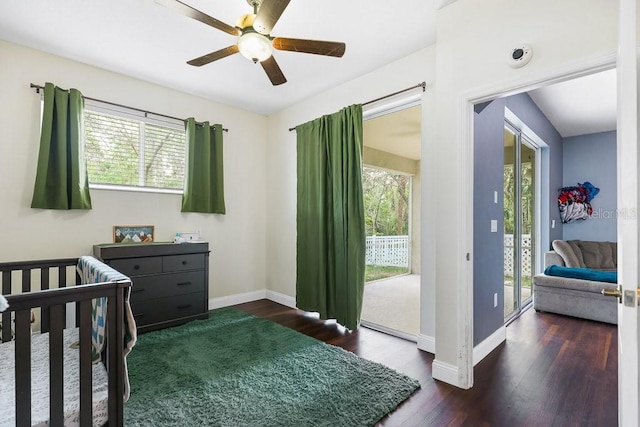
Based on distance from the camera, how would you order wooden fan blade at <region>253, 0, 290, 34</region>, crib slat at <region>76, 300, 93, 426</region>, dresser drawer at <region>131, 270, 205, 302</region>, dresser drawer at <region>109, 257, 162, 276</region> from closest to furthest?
crib slat at <region>76, 300, 93, 426</region> → wooden fan blade at <region>253, 0, 290, 34</region> → dresser drawer at <region>109, 257, 162, 276</region> → dresser drawer at <region>131, 270, 205, 302</region>

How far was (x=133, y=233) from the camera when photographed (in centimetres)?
316

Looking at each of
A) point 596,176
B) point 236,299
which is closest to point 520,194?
point 596,176

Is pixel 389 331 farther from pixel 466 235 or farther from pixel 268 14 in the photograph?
pixel 268 14

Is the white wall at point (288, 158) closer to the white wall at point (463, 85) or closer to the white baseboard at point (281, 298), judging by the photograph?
the white baseboard at point (281, 298)

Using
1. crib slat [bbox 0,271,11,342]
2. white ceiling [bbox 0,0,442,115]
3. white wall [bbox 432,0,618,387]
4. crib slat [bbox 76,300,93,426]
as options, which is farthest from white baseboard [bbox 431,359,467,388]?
crib slat [bbox 0,271,11,342]

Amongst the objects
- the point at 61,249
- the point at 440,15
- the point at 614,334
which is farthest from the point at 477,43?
the point at 61,249

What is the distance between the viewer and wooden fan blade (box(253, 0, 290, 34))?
1555mm

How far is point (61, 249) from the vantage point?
2.75 meters

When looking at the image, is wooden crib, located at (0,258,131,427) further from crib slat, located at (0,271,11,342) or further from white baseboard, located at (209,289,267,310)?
white baseboard, located at (209,289,267,310)

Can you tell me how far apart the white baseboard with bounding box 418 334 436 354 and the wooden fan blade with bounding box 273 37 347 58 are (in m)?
2.28

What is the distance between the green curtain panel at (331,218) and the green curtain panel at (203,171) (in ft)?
3.13

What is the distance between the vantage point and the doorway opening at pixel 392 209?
4344 mm

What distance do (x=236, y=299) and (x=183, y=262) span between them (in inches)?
41.4

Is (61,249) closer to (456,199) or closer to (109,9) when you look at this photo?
(109,9)
